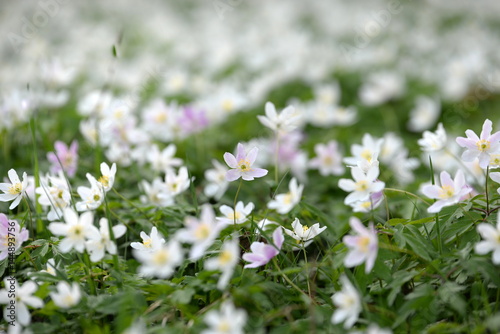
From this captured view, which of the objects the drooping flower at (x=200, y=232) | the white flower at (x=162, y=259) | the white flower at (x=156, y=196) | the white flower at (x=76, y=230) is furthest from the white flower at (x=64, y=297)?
the white flower at (x=156, y=196)

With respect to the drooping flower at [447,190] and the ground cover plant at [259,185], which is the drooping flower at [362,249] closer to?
the ground cover plant at [259,185]

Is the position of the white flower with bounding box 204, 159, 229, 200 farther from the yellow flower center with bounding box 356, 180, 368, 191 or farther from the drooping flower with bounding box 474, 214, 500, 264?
the drooping flower with bounding box 474, 214, 500, 264

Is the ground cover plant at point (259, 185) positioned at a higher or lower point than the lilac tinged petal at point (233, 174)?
lower


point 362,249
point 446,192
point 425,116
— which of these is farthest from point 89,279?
point 425,116

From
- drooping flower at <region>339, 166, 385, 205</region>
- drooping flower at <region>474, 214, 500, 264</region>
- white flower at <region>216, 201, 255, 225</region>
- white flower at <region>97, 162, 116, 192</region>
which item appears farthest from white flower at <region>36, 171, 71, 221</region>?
drooping flower at <region>474, 214, 500, 264</region>

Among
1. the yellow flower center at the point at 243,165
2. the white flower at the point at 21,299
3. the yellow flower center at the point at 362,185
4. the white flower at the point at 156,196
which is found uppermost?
the yellow flower center at the point at 243,165

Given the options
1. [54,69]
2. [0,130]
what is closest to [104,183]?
[0,130]

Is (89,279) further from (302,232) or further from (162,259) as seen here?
(302,232)
